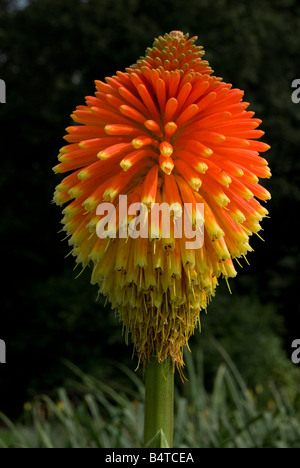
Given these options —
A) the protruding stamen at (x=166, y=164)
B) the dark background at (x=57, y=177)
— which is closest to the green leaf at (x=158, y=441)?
the protruding stamen at (x=166, y=164)

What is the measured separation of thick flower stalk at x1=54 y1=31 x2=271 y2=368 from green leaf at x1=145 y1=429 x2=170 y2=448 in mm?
197

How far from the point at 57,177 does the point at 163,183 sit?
8.32m

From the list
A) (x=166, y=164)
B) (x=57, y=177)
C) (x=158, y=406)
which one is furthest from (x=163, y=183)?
(x=57, y=177)

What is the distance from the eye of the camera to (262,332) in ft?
28.1

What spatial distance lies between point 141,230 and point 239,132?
0.44 m

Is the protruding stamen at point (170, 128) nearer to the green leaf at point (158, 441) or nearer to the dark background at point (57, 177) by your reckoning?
the green leaf at point (158, 441)

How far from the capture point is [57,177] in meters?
9.65

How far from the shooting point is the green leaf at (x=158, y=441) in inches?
54.4

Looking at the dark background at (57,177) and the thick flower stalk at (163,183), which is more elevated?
the dark background at (57,177)

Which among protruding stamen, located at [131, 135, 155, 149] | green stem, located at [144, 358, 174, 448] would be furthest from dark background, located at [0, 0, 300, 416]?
protruding stamen, located at [131, 135, 155, 149]

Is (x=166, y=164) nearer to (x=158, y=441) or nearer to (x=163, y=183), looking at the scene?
(x=163, y=183)

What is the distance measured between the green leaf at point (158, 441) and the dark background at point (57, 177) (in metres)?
6.92

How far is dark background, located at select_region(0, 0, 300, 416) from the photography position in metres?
8.77
